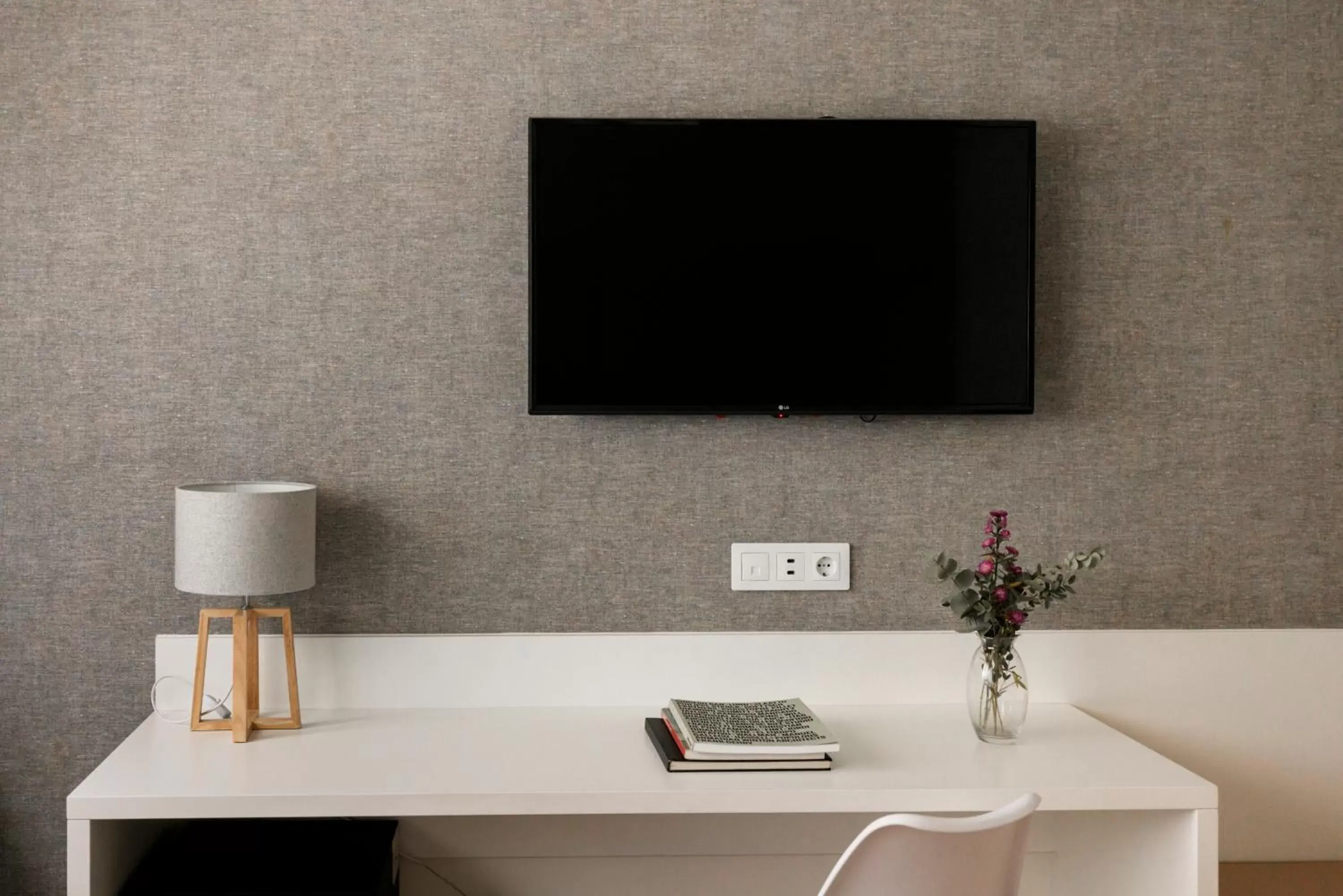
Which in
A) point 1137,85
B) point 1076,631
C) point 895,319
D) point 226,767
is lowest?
point 226,767

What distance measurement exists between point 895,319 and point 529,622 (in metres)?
0.93

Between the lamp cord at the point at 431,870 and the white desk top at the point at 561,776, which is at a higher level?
the white desk top at the point at 561,776

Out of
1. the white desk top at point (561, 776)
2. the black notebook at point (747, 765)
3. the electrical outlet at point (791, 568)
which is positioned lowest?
the white desk top at point (561, 776)

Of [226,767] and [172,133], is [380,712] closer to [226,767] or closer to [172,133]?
[226,767]

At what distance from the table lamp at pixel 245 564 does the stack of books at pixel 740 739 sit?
678 millimetres

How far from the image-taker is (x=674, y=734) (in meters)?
1.78

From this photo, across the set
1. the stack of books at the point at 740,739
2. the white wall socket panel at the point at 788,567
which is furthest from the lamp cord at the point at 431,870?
the white wall socket panel at the point at 788,567

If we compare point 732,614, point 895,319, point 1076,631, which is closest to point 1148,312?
point 895,319

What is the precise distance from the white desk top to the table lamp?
7cm

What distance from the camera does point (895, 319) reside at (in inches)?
79.4

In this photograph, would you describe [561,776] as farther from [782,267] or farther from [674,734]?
[782,267]

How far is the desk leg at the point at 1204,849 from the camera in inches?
63.7

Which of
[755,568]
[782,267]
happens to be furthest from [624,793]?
[782,267]

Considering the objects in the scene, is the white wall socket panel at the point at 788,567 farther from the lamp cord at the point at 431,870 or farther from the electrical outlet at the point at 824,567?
the lamp cord at the point at 431,870
